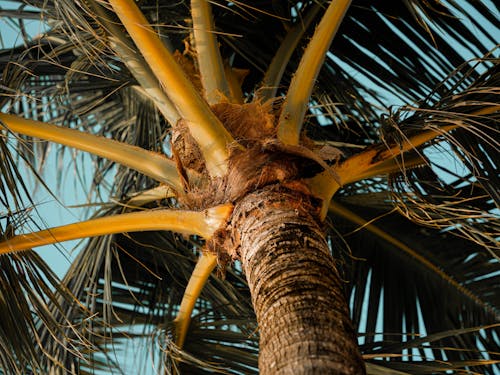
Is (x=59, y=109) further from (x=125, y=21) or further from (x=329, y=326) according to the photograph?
(x=329, y=326)

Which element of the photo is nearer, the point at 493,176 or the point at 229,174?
the point at 229,174

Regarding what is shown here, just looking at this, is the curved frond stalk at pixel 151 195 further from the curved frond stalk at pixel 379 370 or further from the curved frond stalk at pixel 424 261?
the curved frond stalk at pixel 424 261

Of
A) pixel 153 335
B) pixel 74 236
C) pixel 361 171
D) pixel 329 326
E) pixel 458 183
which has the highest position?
pixel 458 183

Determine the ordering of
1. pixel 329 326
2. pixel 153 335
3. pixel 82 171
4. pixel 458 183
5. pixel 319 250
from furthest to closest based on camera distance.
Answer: pixel 82 171 → pixel 458 183 → pixel 153 335 → pixel 319 250 → pixel 329 326

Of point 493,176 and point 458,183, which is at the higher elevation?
point 458,183

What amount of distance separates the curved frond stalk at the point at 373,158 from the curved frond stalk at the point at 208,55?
1.40 ft

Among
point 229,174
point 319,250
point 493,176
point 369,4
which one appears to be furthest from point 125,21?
point 369,4

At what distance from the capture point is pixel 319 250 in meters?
1.68

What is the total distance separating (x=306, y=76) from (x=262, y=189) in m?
0.37

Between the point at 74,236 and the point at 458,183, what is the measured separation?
1587mm

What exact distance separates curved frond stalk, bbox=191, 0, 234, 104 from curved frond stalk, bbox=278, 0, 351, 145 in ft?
0.90

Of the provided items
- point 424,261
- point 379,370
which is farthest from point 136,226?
point 424,261

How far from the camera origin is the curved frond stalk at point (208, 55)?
2.22 meters

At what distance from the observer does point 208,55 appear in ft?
7.36
